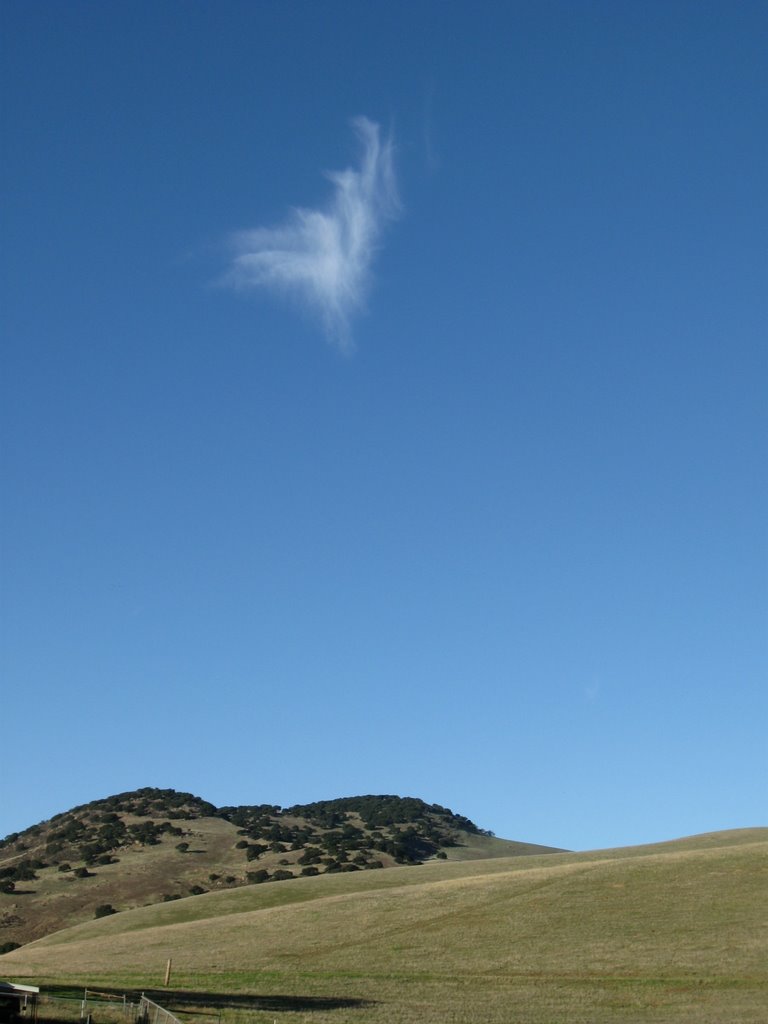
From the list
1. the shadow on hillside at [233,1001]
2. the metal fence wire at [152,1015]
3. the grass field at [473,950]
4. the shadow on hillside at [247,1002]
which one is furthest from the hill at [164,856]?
the metal fence wire at [152,1015]

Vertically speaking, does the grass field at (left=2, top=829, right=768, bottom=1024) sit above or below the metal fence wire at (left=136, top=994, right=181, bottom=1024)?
above

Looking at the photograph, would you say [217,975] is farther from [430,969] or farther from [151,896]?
[151,896]

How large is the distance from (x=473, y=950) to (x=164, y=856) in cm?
9499

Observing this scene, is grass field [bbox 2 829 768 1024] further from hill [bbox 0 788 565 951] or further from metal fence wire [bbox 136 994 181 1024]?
hill [bbox 0 788 565 951]

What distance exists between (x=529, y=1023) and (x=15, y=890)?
10603 cm

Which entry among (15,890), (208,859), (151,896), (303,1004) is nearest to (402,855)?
(208,859)

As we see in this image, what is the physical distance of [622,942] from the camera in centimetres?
5716

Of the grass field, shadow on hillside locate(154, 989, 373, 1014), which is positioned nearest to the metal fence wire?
the grass field

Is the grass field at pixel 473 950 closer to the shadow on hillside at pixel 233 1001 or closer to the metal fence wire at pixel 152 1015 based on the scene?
the shadow on hillside at pixel 233 1001

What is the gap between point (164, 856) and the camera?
143 metres

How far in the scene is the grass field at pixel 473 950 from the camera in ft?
137

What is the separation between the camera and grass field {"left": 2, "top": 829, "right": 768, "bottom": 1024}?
41844 millimetres

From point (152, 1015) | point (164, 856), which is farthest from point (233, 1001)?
point (164, 856)

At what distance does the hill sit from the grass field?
81.4ft
